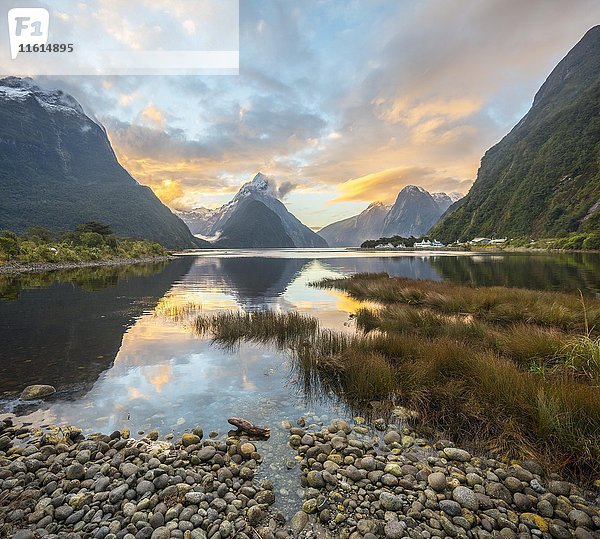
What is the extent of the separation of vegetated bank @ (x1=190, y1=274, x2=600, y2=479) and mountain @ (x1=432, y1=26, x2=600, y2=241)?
112m

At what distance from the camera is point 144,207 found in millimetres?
195875

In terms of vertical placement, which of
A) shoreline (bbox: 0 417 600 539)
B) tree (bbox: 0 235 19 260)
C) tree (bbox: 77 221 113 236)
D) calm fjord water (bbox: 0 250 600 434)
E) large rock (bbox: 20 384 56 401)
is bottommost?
calm fjord water (bbox: 0 250 600 434)

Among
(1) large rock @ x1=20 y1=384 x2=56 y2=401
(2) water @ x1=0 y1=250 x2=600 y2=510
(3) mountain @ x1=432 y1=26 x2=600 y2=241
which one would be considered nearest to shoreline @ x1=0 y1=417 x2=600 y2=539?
(2) water @ x1=0 y1=250 x2=600 y2=510

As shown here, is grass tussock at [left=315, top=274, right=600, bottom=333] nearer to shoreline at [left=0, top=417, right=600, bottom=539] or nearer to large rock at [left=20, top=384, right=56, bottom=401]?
shoreline at [left=0, top=417, right=600, bottom=539]

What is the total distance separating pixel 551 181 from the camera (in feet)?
456

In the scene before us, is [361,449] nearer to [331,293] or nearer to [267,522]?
[267,522]

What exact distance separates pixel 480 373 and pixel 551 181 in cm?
17114

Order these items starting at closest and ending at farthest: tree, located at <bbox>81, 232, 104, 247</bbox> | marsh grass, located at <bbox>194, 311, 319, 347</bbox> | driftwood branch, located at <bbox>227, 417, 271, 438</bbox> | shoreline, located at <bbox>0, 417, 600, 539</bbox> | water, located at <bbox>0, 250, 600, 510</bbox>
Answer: shoreline, located at <bbox>0, 417, 600, 539</bbox>
driftwood branch, located at <bbox>227, 417, 271, 438</bbox>
water, located at <bbox>0, 250, 600, 510</bbox>
marsh grass, located at <bbox>194, 311, 319, 347</bbox>
tree, located at <bbox>81, 232, 104, 247</bbox>

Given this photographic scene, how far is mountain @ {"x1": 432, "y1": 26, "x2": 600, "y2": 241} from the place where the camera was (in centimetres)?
12025

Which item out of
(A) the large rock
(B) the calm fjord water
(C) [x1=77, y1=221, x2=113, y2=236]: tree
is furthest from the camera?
(C) [x1=77, y1=221, x2=113, y2=236]: tree

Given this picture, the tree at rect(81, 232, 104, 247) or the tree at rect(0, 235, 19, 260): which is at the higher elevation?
the tree at rect(81, 232, 104, 247)

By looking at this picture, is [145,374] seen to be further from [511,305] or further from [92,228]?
[92,228]

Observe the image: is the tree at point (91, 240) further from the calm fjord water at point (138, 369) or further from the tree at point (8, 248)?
the calm fjord water at point (138, 369)

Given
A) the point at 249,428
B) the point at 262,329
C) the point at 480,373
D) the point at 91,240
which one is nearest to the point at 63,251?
the point at 91,240
